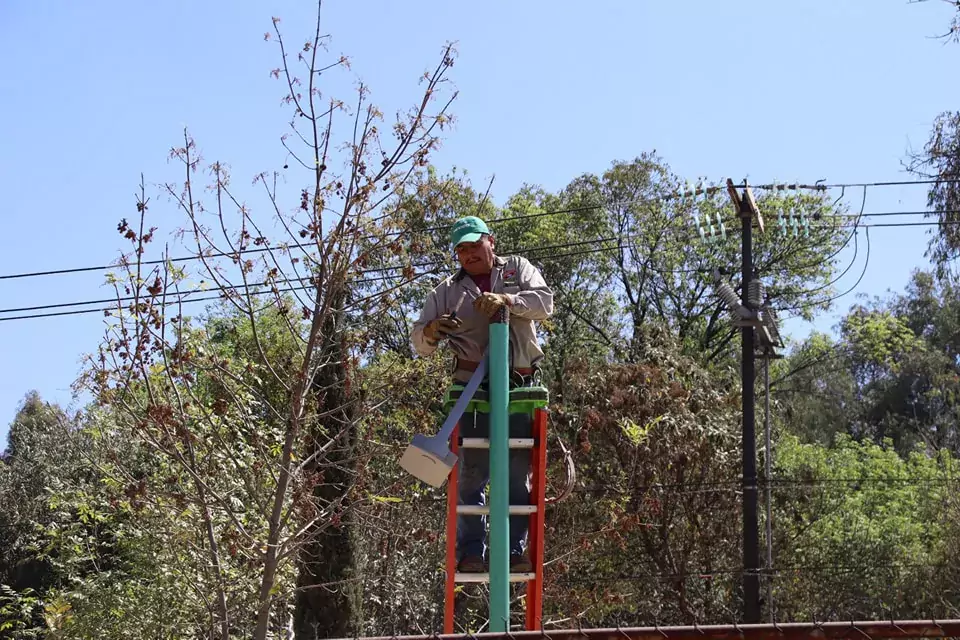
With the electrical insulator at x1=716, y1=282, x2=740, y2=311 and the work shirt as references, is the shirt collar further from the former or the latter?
the electrical insulator at x1=716, y1=282, x2=740, y2=311

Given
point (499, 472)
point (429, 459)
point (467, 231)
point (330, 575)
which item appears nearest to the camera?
point (429, 459)

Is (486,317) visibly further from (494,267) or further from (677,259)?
(677,259)

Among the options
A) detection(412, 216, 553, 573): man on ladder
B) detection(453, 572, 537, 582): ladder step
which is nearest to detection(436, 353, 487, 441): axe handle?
detection(412, 216, 553, 573): man on ladder

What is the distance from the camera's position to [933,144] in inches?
655

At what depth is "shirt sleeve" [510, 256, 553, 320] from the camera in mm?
5594

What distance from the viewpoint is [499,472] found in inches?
211

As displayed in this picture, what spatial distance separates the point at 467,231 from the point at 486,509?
52.4 inches

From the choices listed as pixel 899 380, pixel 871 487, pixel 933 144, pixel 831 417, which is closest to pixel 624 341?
pixel 871 487

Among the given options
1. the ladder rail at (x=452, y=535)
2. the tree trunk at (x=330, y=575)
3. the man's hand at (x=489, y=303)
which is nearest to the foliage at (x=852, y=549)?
the tree trunk at (x=330, y=575)

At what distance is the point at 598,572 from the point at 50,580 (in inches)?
371

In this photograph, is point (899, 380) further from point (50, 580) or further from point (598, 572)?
point (50, 580)

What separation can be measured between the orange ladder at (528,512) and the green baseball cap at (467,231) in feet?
2.90

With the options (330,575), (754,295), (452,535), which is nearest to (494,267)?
(452,535)

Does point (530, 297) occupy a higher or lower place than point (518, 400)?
higher
